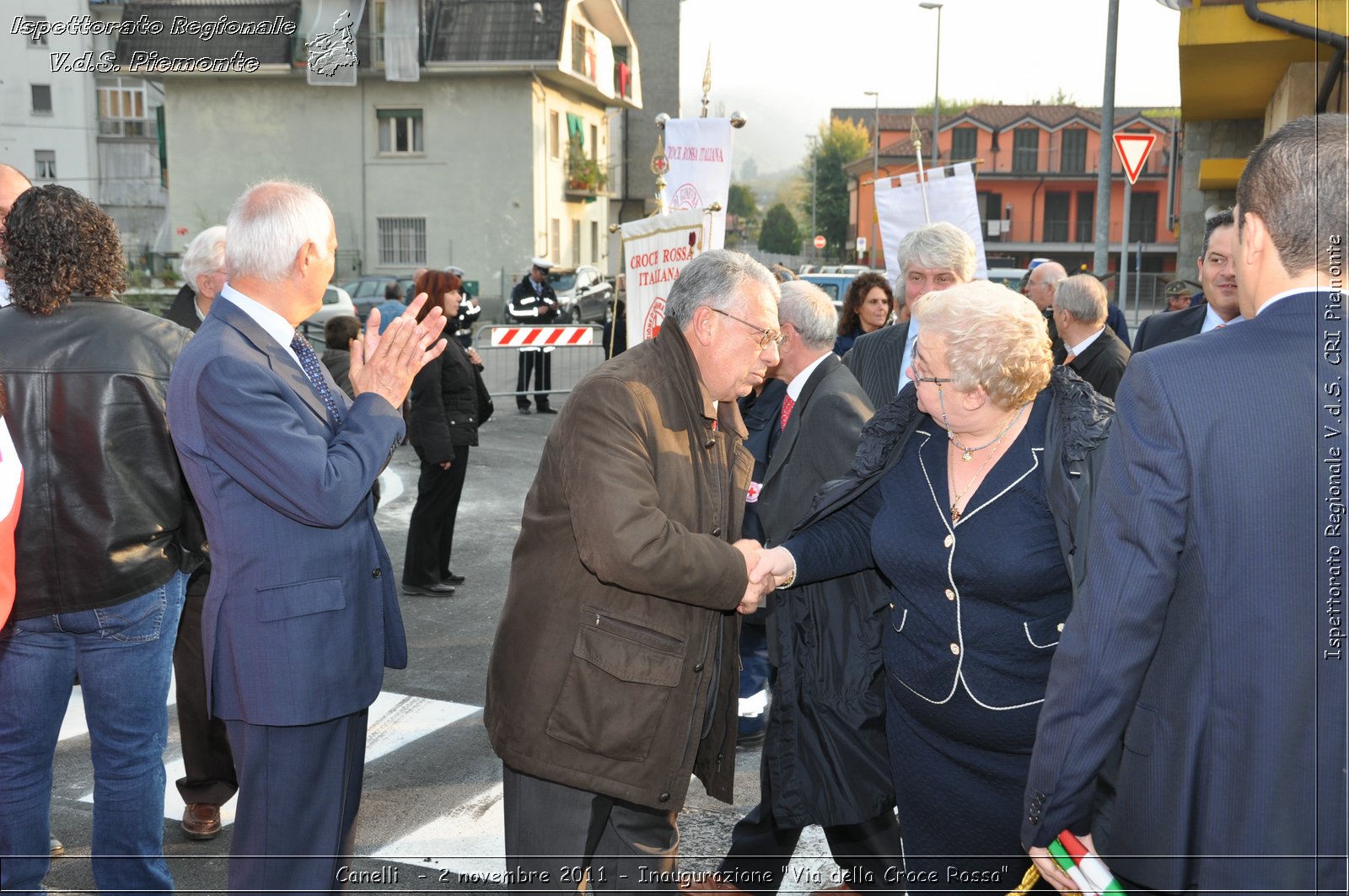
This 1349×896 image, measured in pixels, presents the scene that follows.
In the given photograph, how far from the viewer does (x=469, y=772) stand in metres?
5.04

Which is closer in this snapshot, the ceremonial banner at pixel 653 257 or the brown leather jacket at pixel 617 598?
the brown leather jacket at pixel 617 598

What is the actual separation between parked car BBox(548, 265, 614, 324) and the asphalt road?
2567 centimetres

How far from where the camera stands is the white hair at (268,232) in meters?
3.06

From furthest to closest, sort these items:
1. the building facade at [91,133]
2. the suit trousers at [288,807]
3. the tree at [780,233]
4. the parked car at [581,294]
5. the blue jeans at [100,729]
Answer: the tree at [780,233]
the building facade at [91,133]
the parked car at [581,294]
the blue jeans at [100,729]
the suit trousers at [288,807]

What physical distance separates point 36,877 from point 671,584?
2.36 meters

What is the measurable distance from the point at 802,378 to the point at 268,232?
7.98 ft

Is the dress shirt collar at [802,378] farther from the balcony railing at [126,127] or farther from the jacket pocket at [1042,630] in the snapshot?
the balcony railing at [126,127]

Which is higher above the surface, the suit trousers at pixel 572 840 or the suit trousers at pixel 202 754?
the suit trousers at pixel 572 840

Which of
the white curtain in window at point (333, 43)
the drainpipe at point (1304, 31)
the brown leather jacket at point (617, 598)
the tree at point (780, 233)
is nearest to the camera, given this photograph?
the brown leather jacket at point (617, 598)

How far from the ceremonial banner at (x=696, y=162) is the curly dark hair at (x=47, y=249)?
465 centimetres

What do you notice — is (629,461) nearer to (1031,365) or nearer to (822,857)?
(1031,365)

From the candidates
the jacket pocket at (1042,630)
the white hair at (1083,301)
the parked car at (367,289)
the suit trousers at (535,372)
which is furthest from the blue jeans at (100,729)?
the parked car at (367,289)

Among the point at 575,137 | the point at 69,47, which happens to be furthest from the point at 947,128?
the point at 69,47

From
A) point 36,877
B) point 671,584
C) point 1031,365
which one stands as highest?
point 1031,365
